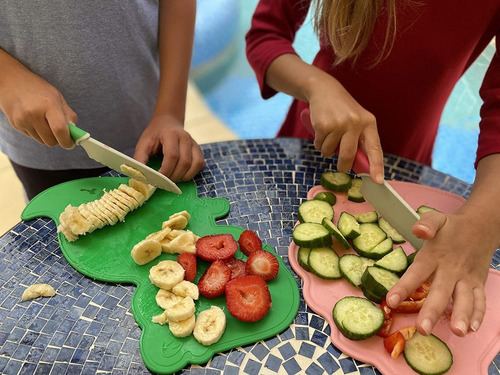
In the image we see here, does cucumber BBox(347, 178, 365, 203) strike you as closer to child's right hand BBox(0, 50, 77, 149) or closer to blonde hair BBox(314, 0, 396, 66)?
blonde hair BBox(314, 0, 396, 66)

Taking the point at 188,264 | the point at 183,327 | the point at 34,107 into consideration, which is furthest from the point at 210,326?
the point at 34,107

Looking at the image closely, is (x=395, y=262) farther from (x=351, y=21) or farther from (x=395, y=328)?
(x=351, y=21)

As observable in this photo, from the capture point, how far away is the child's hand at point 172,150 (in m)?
1.31

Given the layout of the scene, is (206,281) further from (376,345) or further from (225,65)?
(225,65)

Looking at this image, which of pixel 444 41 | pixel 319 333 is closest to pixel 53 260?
pixel 319 333

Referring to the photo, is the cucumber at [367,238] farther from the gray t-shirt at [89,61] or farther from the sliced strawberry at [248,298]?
the gray t-shirt at [89,61]

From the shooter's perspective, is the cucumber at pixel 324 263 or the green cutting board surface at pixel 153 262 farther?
the cucumber at pixel 324 263

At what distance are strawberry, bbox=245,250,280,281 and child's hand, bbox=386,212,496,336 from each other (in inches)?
10.9

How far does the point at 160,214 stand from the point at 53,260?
0.99ft

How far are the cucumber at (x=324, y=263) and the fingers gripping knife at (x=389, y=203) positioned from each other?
17cm

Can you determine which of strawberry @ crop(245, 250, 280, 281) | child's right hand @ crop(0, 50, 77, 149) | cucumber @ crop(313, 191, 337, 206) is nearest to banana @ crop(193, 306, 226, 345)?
strawberry @ crop(245, 250, 280, 281)

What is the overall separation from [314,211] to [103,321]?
24.1 inches

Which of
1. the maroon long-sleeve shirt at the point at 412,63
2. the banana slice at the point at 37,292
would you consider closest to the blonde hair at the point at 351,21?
the maroon long-sleeve shirt at the point at 412,63

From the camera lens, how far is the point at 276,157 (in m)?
1.45
